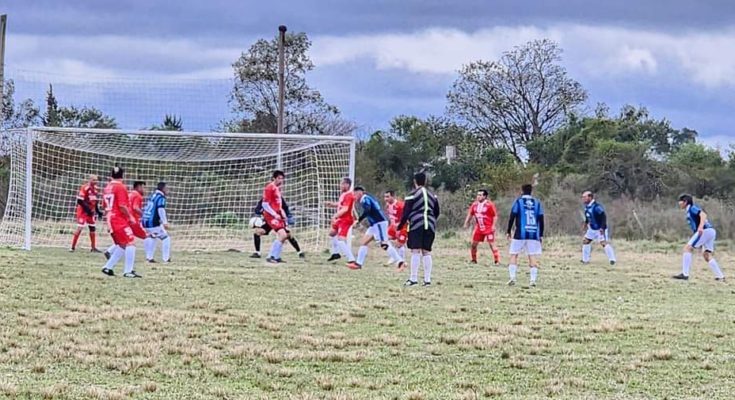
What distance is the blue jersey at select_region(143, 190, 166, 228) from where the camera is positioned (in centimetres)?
1692

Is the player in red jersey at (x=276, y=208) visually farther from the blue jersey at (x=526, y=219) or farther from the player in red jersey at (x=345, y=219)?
the blue jersey at (x=526, y=219)

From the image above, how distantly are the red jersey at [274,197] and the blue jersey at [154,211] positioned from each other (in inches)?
72.1

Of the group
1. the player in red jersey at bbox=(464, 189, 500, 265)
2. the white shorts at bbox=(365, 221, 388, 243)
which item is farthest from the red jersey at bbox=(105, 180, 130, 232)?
the player in red jersey at bbox=(464, 189, 500, 265)

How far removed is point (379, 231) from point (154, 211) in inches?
158

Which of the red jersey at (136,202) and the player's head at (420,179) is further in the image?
the red jersey at (136,202)

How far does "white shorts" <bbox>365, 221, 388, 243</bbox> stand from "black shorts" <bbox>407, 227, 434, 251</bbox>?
390 cm

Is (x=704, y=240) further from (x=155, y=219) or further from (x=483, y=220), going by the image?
(x=155, y=219)

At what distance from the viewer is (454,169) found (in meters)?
40.4

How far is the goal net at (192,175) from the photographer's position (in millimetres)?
20531

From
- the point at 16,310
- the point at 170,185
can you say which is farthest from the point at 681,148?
the point at 16,310

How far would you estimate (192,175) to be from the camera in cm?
2330

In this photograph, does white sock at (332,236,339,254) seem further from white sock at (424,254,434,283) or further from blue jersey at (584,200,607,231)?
blue jersey at (584,200,607,231)

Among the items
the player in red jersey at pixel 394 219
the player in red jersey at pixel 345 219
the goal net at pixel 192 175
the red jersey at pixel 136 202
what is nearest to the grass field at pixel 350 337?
the red jersey at pixel 136 202

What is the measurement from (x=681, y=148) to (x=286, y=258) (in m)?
29.7
